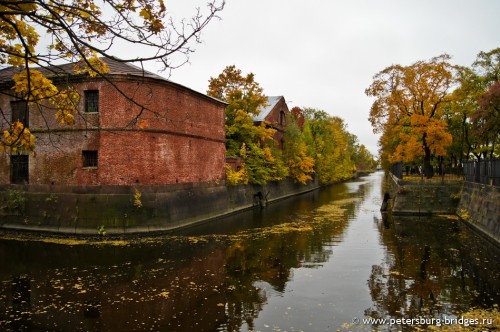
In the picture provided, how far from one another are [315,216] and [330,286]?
1531cm

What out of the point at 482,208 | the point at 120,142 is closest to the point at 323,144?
the point at 482,208

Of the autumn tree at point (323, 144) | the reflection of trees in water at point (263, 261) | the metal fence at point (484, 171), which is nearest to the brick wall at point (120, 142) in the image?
the reflection of trees in water at point (263, 261)

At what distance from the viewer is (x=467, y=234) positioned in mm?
19828

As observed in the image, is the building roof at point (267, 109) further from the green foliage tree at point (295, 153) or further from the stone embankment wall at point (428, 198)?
the stone embankment wall at point (428, 198)

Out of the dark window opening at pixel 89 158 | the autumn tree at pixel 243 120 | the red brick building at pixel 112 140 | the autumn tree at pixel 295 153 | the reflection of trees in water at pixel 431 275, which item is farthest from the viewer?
the autumn tree at pixel 295 153

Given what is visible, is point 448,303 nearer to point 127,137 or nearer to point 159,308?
point 159,308

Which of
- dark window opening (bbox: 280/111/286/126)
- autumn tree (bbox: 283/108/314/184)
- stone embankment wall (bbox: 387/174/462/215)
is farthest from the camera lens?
dark window opening (bbox: 280/111/286/126)

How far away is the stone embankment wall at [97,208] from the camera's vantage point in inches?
760

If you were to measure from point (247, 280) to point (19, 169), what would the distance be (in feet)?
55.9

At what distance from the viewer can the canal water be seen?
9.07 metres

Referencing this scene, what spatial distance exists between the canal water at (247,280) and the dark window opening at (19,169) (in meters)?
3.74

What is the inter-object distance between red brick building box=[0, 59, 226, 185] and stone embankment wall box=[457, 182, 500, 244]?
54.7ft

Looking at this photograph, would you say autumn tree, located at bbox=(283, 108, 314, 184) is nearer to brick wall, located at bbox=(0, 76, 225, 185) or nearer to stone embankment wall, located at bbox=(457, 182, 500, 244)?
stone embankment wall, located at bbox=(457, 182, 500, 244)

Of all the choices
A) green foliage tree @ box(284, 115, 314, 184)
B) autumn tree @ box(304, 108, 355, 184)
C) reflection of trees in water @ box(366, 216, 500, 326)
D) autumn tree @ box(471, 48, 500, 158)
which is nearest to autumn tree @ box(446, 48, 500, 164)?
autumn tree @ box(471, 48, 500, 158)
